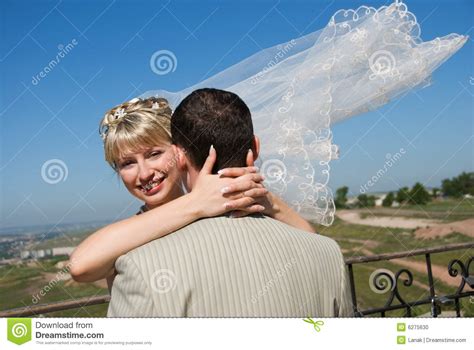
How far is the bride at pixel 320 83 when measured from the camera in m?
1.65

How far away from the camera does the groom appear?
2.84 ft

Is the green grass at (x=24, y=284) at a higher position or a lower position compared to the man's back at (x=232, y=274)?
higher

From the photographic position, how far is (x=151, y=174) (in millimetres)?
1430

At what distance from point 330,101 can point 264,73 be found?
0.89ft

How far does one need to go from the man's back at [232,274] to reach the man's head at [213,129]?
0.36 feet

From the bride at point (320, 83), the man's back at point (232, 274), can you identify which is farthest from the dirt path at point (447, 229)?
the man's back at point (232, 274)

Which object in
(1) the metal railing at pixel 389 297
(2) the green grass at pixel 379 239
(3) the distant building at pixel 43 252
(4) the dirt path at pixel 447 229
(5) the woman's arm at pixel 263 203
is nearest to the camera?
(5) the woman's arm at pixel 263 203

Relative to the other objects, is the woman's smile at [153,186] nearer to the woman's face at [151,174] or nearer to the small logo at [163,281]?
the woman's face at [151,174]

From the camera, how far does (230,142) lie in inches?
37.0

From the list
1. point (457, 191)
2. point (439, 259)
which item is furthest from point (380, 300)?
point (457, 191)

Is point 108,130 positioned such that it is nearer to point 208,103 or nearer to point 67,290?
point 208,103
